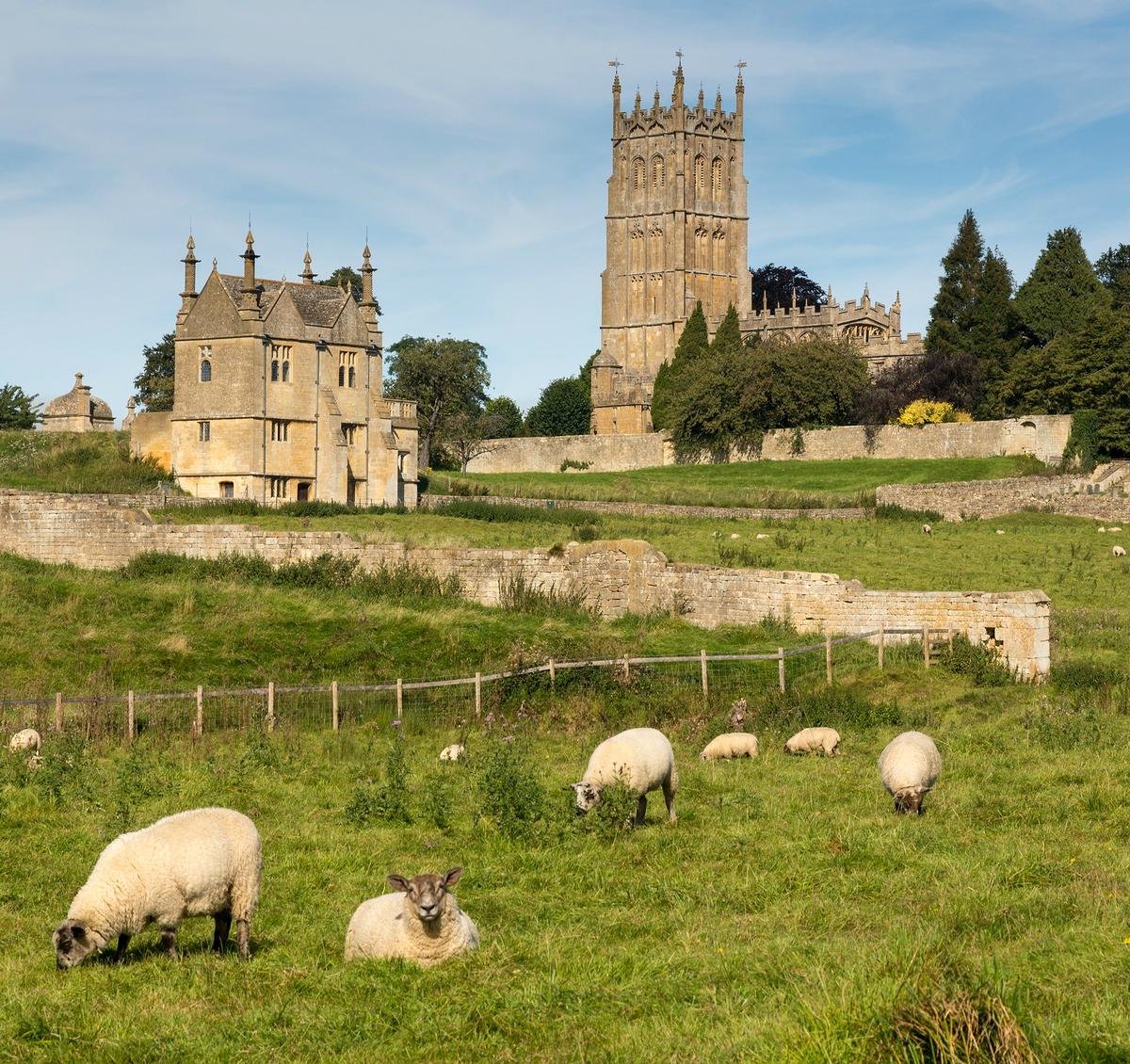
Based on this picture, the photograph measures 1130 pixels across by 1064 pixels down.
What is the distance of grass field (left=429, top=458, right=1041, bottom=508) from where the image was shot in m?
63.5

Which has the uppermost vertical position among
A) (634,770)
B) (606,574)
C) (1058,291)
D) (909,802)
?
(1058,291)

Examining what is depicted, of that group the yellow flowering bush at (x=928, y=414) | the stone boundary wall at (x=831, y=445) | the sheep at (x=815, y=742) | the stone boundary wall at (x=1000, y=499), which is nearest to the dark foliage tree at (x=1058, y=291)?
the yellow flowering bush at (x=928, y=414)

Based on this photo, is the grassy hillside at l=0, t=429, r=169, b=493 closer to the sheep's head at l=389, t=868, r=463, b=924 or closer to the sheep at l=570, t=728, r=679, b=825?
the sheep at l=570, t=728, r=679, b=825

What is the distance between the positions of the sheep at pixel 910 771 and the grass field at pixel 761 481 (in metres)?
44.2

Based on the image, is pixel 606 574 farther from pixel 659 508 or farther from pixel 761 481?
pixel 761 481

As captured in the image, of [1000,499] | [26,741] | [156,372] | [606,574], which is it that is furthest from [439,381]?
[26,741]

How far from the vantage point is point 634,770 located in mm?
16297

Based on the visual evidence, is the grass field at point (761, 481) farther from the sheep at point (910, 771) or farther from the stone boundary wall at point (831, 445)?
the sheep at point (910, 771)

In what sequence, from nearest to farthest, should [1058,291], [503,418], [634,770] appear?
[634,770]
[1058,291]
[503,418]

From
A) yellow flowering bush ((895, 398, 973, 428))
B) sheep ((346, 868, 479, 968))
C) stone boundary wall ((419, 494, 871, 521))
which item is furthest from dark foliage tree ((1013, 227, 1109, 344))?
sheep ((346, 868, 479, 968))

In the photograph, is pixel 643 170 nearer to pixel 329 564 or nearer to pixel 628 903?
pixel 329 564

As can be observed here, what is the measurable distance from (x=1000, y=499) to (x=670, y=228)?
6598 cm

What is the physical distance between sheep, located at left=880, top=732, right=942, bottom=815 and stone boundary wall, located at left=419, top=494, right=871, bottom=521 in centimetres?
4018

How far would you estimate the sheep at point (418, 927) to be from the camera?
36.3ft
